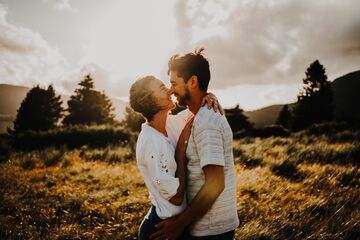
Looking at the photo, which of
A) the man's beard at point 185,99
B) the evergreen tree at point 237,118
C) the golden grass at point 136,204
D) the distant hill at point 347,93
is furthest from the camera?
the distant hill at point 347,93

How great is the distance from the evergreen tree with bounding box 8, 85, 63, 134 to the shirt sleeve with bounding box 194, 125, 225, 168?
Answer: 1622 inches

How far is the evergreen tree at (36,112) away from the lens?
4059cm

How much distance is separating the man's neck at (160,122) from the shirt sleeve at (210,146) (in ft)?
2.28

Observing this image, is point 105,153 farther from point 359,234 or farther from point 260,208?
point 359,234

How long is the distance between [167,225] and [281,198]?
427cm

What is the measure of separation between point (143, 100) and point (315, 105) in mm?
43024

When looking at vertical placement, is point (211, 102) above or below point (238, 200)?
above

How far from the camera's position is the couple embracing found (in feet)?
7.41

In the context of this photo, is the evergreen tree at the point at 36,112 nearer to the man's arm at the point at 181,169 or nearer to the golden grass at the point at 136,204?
the golden grass at the point at 136,204

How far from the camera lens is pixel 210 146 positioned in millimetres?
2221

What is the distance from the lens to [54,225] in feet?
19.7

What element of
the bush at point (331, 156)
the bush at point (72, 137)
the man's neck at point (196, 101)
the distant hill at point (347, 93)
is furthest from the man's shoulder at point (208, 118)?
the distant hill at point (347, 93)

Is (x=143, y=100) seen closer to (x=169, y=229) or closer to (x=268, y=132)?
(x=169, y=229)

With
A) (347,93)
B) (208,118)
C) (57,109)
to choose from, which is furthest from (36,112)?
(347,93)
